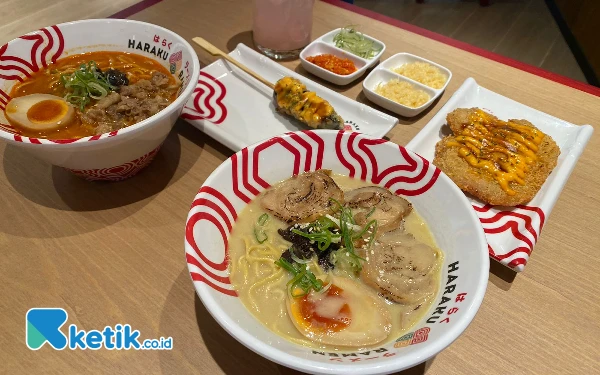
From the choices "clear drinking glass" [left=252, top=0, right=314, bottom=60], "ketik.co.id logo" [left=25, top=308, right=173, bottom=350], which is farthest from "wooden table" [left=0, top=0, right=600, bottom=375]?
"clear drinking glass" [left=252, top=0, right=314, bottom=60]

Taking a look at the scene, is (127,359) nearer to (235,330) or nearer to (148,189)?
(235,330)

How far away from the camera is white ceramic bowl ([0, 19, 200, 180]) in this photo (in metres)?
1.29

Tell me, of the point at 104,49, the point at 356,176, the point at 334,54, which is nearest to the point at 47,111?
the point at 104,49

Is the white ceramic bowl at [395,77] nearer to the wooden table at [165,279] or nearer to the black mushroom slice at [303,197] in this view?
the wooden table at [165,279]

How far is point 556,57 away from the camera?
15.7ft

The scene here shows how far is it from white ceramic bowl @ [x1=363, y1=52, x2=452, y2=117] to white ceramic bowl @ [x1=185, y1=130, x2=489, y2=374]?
72 centimetres

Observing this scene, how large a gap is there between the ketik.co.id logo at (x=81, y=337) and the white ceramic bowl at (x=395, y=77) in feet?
4.65

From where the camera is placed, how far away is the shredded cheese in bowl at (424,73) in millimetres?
2180

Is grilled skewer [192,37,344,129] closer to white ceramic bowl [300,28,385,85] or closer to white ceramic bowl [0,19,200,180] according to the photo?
white ceramic bowl [300,28,385,85]

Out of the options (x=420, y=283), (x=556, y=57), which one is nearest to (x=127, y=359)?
(x=420, y=283)

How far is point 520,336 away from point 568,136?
3.73 ft

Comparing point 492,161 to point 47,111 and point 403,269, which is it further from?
point 47,111

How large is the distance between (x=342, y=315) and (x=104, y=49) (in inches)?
61.8

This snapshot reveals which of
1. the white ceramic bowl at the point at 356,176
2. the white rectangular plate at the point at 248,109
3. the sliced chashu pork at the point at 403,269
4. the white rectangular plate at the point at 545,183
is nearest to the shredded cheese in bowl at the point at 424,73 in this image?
the white rectangular plate at the point at 545,183
